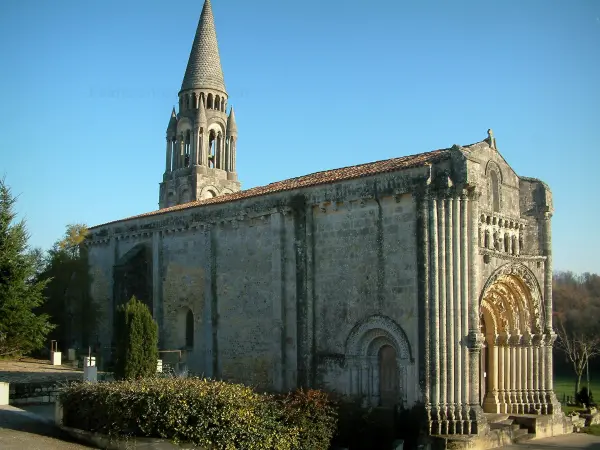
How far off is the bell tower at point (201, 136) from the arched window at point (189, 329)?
1938 cm

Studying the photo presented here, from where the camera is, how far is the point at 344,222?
81.1 feet

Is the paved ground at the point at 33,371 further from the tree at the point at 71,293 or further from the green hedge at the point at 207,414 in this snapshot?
the green hedge at the point at 207,414

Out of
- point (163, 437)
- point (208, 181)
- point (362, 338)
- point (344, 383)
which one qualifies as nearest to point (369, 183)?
point (362, 338)

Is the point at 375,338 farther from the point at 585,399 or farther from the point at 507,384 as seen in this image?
the point at 585,399

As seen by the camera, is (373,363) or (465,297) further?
(373,363)

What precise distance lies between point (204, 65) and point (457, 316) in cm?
3617

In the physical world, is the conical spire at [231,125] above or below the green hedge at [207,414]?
above

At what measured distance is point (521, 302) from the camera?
26.4 m

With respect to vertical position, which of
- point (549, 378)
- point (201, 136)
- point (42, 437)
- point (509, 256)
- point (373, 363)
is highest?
point (201, 136)

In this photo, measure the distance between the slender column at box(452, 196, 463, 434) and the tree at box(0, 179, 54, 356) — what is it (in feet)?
55.8

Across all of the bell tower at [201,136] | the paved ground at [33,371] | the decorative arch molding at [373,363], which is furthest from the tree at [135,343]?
the bell tower at [201,136]

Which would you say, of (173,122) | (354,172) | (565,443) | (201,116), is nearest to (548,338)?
(565,443)

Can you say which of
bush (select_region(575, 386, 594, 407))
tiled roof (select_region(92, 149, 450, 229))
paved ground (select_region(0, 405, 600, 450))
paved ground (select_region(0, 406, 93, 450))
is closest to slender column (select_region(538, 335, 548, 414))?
paved ground (select_region(0, 405, 600, 450))

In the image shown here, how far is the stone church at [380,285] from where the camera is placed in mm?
21891
